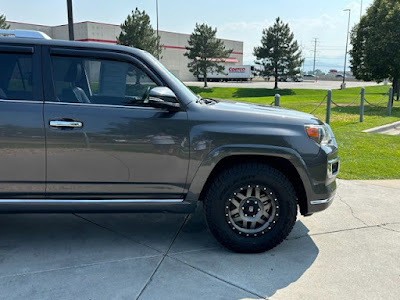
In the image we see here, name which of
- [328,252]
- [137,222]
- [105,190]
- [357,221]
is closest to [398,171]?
[357,221]

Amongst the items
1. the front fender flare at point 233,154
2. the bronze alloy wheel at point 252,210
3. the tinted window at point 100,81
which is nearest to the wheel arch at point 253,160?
the front fender flare at point 233,154

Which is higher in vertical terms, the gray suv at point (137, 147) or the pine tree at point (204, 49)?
the pine tree at point (204, 49)

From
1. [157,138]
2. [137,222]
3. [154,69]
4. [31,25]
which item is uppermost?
[31,25]

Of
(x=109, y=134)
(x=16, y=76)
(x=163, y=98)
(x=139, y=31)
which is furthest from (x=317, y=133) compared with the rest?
(x=139, y=31)

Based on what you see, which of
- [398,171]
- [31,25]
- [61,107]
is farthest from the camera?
[31,25]

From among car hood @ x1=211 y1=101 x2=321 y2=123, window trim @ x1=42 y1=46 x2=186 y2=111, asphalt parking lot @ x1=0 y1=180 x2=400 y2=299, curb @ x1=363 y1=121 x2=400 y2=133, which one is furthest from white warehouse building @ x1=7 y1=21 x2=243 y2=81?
window trim @ x1=42 y1=46 x2=186 y2=111

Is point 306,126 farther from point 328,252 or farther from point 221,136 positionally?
point 328,252

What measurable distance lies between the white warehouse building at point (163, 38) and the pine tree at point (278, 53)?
19.7ft

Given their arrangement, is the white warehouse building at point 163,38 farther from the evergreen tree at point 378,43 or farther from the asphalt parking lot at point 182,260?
the asphalt parking lot at point 182,260

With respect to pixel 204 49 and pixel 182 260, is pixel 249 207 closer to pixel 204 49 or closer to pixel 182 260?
Result: pixel 182 260

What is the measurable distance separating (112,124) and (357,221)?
3.03m

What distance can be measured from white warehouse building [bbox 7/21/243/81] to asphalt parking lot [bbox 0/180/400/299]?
40.2 metres

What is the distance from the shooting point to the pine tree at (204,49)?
46.0 m

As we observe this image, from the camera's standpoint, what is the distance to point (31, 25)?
5144 centimetres
